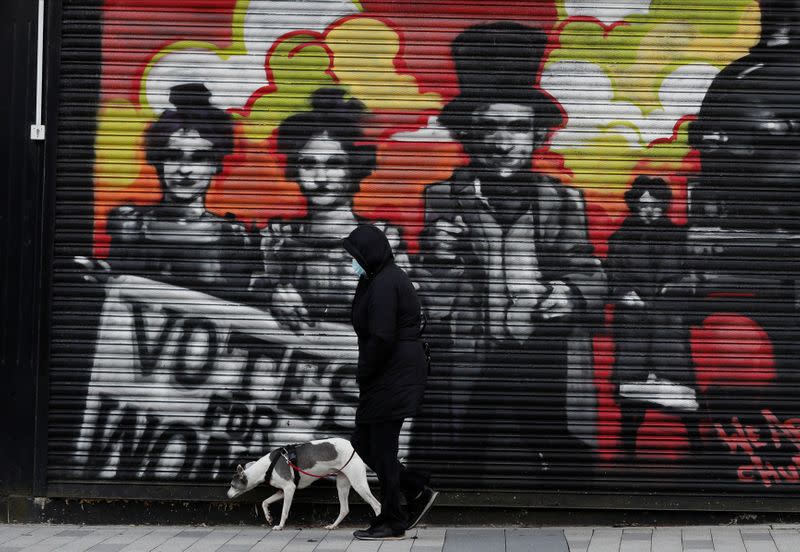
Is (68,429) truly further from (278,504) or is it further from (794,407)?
(794,407)

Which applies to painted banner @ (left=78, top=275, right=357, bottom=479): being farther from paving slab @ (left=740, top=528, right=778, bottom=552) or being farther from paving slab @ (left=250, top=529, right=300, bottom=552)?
paving slab @ (left=740, top=528, right=778, bottom=552)

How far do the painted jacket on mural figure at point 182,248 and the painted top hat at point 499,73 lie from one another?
1.83 m

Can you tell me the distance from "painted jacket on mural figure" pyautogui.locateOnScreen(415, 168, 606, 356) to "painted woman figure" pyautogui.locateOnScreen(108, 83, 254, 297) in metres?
1.41

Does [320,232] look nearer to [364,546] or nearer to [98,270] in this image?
[98,270]

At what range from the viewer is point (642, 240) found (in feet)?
29.2

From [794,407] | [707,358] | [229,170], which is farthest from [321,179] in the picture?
[794,407]

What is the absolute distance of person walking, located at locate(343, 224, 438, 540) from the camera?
26.4 feet

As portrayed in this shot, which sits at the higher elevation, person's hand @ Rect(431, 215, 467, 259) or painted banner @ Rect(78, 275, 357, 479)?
person's hand @ Rect(431, 215, 467, 259)

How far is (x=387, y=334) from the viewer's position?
26.2 feet

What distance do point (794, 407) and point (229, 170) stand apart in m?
4.48

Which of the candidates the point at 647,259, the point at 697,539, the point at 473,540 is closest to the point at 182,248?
the point at 473,540

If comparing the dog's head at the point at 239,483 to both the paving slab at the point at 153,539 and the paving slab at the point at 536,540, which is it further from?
the paving slab at the point at 536,540

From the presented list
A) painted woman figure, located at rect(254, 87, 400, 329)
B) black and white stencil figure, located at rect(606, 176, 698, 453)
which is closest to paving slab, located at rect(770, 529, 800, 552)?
black and white stencil figure, located at rect(606, 176, 698, 453)

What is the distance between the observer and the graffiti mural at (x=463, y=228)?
8859 millimetres
